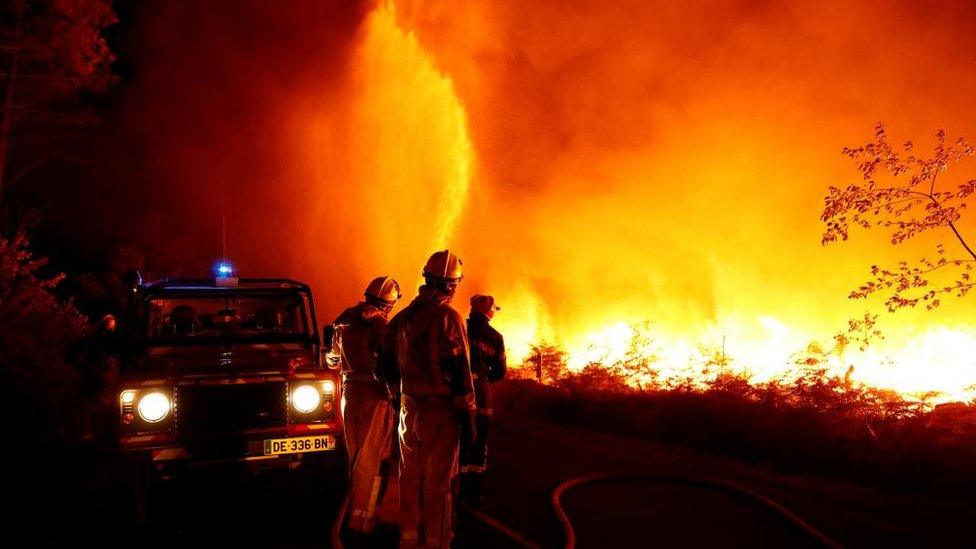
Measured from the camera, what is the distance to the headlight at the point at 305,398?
5.95 metres

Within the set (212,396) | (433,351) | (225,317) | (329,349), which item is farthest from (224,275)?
(433,351)

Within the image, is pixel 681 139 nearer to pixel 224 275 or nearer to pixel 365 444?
pixel 224 275

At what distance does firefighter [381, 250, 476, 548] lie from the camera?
453 cm

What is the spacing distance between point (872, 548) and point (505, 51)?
20.8 m

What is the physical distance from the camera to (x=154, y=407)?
18.2ft

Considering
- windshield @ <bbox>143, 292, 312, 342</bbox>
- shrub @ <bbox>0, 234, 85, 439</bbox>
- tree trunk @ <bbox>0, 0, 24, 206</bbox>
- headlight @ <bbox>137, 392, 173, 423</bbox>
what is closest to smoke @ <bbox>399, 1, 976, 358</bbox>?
tree trunk @ <bbox>0, 0, 24, 206</bbox>

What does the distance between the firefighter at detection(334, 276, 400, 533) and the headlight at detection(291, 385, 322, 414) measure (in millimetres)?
244

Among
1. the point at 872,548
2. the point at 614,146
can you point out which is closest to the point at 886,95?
the point at 614,146

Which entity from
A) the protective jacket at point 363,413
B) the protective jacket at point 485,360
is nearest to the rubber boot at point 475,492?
the protective jacket at point 485,360

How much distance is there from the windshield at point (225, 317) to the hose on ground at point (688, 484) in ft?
10.5

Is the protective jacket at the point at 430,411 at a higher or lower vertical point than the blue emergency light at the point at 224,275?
lower

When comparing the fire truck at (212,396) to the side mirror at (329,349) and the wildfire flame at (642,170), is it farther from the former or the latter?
the wildfire flame at (642,170)

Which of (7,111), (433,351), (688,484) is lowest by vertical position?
(688,484)

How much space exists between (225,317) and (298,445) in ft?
7.06
